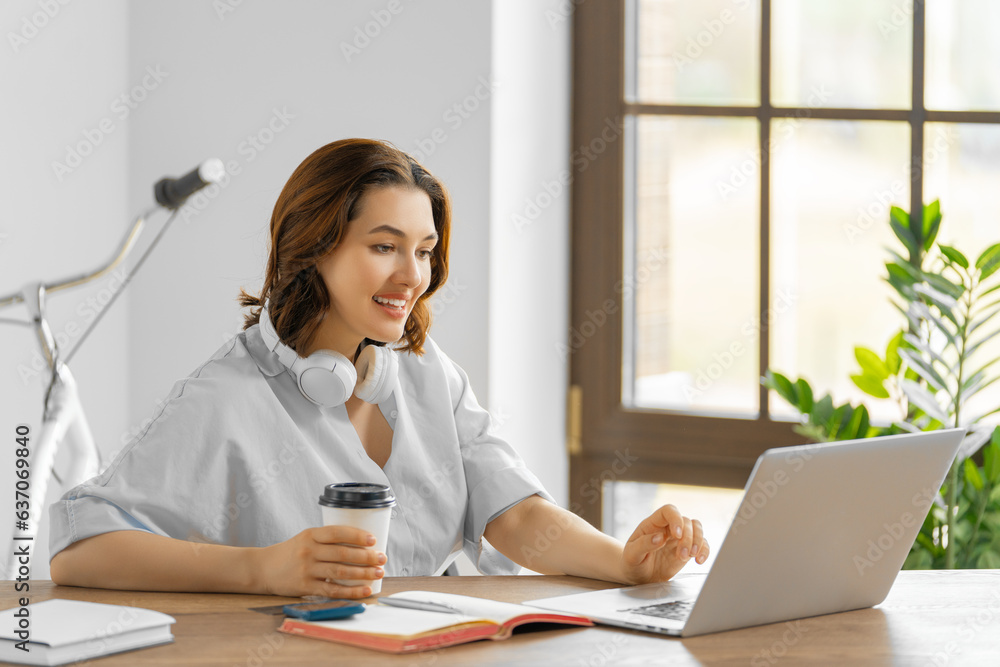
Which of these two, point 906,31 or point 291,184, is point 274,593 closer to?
point 291,184

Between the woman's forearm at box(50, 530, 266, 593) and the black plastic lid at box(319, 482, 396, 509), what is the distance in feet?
0.51

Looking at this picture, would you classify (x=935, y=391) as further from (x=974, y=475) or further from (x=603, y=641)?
(x=603, y=641)

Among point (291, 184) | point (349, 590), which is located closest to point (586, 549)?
point (349, 590)

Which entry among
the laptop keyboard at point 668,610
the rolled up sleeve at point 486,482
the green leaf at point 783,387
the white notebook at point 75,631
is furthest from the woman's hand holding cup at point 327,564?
the green leaf at point 783,387

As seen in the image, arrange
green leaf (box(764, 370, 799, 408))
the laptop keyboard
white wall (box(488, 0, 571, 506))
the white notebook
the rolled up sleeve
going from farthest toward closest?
white wall (box(488, 0, 571, 506))
green leaf (box(764, 370, 799, 408))
the rolled up sleeve
the laptop keyboard
the white notebook

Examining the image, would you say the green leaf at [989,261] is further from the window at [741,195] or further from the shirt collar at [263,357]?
the shirt collar at [263,357]

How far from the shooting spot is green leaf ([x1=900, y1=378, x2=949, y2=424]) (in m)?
2.30

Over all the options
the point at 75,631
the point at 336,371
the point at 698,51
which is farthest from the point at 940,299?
the point at 75,631

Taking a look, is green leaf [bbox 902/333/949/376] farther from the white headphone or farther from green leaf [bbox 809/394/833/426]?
the white headphone

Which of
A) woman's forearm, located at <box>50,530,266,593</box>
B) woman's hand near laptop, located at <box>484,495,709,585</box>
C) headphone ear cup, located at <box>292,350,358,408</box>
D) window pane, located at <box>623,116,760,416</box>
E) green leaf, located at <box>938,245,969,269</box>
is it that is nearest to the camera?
woman's forearm, located at <box>50,530,266,593</box>

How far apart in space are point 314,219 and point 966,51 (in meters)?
1.87

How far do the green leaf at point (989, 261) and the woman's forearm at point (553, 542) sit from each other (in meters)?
1.20

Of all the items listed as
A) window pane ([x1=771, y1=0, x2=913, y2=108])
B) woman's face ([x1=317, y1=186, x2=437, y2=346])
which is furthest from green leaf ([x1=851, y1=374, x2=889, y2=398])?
woman's face ([x1=317, y1=186, x2=437, y2=346])

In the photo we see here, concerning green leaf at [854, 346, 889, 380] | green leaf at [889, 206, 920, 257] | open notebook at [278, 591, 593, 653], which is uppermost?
green leaf at [889, 206, 920, 257]
